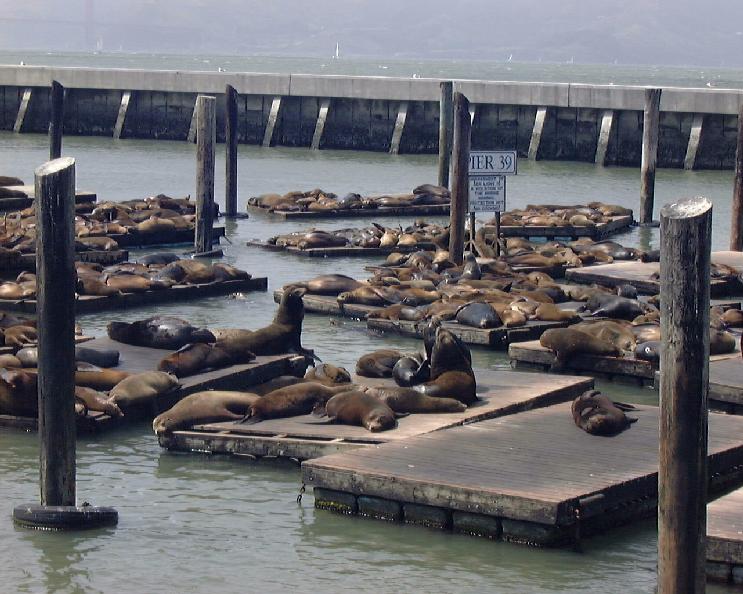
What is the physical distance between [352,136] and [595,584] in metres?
28.8

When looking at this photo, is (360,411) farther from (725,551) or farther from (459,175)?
(459,175)

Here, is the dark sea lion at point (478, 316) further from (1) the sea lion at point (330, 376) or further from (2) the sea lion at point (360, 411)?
(2) the sea lion at point (360, 411)

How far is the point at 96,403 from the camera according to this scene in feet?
30.6

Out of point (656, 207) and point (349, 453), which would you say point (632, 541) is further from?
point (656, 207)

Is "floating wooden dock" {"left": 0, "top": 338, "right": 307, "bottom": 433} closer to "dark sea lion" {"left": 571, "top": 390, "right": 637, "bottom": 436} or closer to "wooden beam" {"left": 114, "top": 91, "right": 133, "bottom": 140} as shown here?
"dark sea lion" {"left": 571, "top": 390, "right": 637, "bottom": 436}

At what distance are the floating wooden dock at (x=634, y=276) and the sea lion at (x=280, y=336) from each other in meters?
4.72

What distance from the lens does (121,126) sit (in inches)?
1467

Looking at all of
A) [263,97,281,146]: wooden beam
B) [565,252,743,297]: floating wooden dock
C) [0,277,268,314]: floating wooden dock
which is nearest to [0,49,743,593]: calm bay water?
[0,277,268,314]: floating wooden dock

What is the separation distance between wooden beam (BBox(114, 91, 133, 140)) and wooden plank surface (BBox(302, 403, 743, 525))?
29442mm

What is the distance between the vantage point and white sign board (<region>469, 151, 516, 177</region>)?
52.4 ft

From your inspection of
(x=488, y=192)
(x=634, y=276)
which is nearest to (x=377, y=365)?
(x=634, y=276)

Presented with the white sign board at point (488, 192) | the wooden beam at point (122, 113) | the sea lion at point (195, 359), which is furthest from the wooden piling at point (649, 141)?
the wooden beam at point (122, 113)

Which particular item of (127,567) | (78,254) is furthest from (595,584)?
(78,254)

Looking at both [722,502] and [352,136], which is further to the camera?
[352,136]
